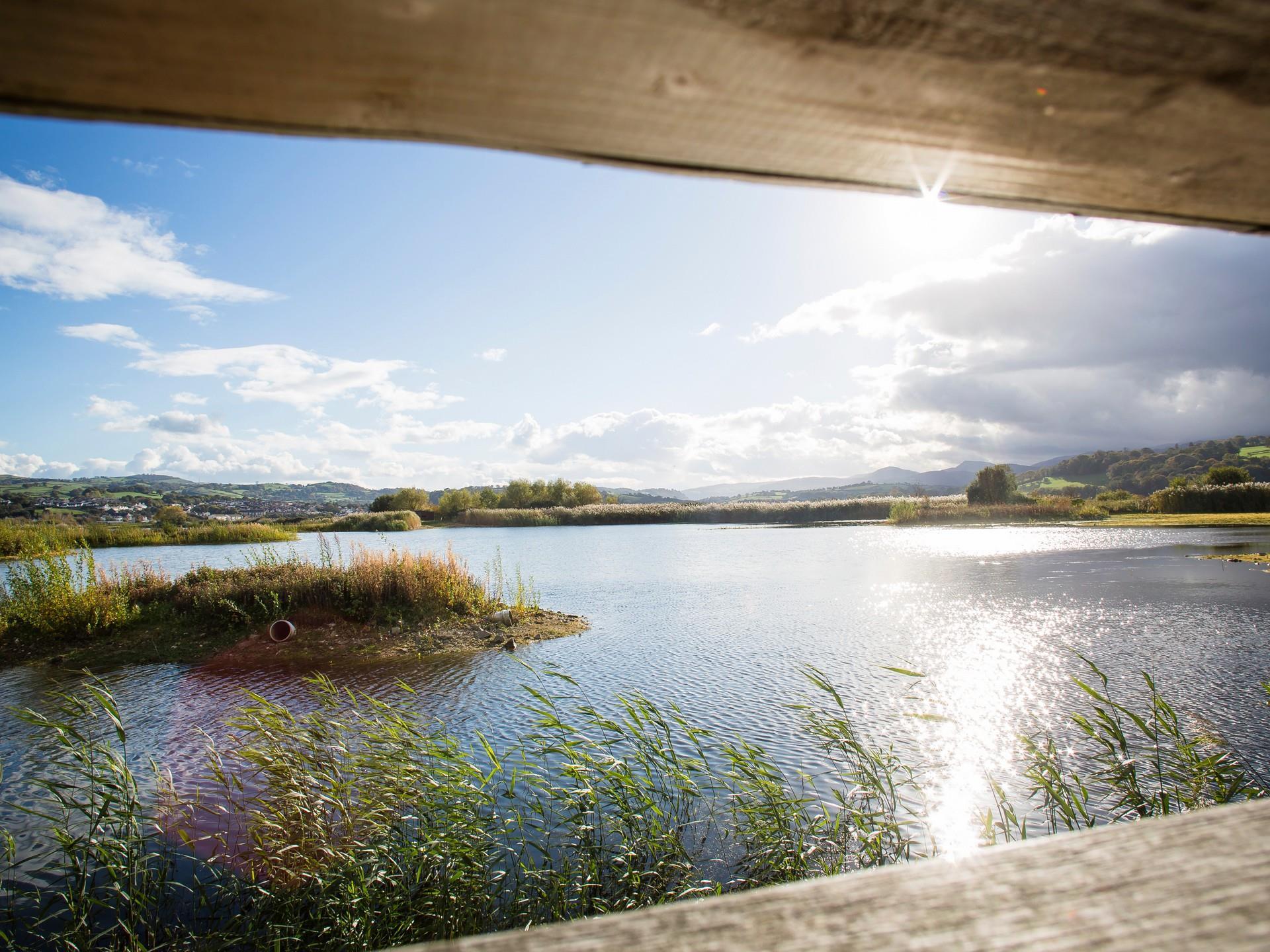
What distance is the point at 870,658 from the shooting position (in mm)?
11547

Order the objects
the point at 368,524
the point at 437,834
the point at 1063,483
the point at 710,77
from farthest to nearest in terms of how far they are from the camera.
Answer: the point at 1063,483
the point at 368,524
the point at 437,834
the point at 710,77

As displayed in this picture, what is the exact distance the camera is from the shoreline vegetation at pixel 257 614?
12.9 metres

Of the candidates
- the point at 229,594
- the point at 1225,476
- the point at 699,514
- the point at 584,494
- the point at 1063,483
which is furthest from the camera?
the point at 1063,483

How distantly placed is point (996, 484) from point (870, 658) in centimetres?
4395

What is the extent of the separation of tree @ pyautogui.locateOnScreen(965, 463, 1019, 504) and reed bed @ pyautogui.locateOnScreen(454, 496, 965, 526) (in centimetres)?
373

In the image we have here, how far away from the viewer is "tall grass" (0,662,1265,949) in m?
4.26

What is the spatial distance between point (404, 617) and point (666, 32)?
1499 cm

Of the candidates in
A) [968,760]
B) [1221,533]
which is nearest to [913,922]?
[968,760]

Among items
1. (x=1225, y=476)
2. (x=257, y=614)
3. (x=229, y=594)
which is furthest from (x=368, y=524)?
(x=1225, y=476)

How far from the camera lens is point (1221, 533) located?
3131 cm

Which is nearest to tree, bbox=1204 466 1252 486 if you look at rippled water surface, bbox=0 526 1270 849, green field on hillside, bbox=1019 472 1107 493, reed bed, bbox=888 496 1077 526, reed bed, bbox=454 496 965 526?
reed bed, bbox=888 496 1077 526

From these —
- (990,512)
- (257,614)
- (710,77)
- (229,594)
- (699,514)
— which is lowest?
(990,512)

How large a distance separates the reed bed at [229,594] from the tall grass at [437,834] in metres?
8.07

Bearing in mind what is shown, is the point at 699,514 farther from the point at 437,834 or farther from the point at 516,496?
the point at 437,834
